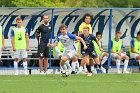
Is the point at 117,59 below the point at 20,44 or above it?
below

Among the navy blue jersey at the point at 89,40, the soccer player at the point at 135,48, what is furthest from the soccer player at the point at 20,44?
the soccer player at the point at 135,48

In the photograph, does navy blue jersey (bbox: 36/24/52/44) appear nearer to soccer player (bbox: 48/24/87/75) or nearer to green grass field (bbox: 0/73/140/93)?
soccer player (bbox: 48/24/87/75)

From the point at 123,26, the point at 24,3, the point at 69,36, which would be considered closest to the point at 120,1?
the point at 24,3

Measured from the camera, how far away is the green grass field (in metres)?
15.4

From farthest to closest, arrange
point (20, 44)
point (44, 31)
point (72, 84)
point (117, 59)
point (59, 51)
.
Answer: point (117, 59), point (59, 51), point (44, 31), point (20, 44), point (72, 84)

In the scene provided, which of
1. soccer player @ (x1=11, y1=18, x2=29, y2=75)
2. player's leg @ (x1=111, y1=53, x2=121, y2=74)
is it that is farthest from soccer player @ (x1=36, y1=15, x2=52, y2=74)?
player's leg @ (x1=111, y1=53, x2=121, y2=74)

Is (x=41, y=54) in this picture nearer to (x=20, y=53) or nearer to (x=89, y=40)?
(x=20, y=53)

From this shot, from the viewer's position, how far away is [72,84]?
55.4 ft

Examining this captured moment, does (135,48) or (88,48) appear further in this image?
(135,48)

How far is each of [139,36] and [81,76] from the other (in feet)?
19.4

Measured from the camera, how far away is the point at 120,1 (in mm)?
66375

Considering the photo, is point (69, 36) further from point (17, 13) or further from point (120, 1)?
point (120, 1)

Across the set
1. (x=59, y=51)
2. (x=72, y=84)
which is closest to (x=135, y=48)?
(x=59, y=51)

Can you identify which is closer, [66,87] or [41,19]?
[66,87]
